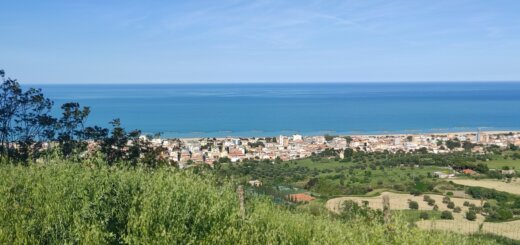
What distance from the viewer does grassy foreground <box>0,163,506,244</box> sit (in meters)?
6.70

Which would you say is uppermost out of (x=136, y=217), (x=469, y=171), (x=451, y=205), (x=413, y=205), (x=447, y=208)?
(x=136, y=217)

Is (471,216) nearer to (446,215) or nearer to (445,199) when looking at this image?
(446,215)

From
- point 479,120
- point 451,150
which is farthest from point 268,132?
point 479,120

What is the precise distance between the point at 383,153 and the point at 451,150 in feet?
31.3

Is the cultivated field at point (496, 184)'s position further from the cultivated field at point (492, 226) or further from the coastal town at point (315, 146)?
the coastal town at point (315, 146)

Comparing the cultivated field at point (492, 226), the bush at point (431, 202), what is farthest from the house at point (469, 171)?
the cultivated field at point (492, 226)

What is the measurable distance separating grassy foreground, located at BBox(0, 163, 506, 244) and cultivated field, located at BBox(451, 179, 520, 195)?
24.2 m

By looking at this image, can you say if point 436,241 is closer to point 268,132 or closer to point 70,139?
point 70,139

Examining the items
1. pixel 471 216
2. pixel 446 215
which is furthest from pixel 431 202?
pixel 446 215

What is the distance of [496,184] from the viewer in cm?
3247

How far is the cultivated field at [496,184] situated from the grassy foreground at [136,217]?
79.5 feet

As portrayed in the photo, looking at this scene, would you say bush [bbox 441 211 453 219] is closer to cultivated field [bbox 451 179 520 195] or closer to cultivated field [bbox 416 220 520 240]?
cultivated field [bbox 416 220 520 240]

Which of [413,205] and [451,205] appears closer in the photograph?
[413,205]

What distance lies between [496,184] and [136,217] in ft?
102
